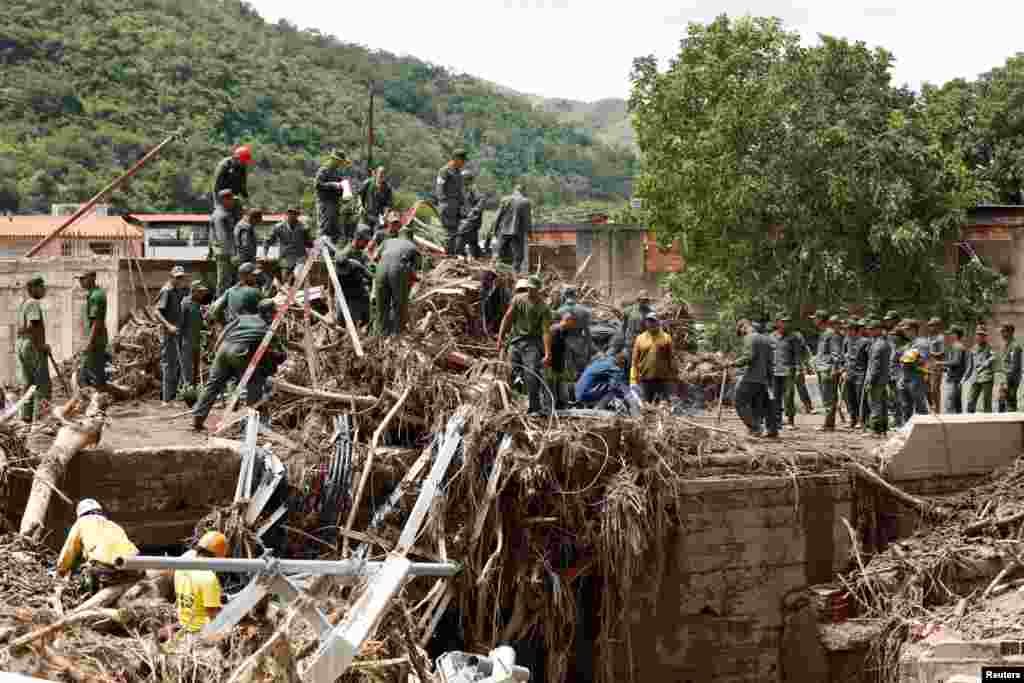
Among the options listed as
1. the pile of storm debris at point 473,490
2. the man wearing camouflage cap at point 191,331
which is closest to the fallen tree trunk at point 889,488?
the pile of storm debris at point 473,490

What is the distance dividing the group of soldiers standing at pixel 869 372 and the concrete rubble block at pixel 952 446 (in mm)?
1221

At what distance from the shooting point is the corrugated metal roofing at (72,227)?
35.2 m

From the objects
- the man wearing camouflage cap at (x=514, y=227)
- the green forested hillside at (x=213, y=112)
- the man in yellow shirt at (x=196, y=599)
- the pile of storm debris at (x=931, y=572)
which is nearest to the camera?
the man in yellow shirt at (x=196, y=599)

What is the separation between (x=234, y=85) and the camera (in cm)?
6025

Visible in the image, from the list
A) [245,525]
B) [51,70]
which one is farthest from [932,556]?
[51,70]

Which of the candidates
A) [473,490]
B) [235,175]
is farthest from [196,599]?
[235,175]

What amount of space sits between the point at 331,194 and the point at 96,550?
9.10 m

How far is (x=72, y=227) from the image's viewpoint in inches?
1421

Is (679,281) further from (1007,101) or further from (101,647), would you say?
(101,647)

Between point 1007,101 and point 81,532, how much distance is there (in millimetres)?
30644

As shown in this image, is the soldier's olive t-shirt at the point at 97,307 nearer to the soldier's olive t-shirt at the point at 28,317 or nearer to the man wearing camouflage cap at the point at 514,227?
the soldier's olive t-shirt at the point at 28,317

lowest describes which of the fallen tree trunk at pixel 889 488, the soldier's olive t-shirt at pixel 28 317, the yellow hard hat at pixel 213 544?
the fallen tree trunk at pixel 889 488

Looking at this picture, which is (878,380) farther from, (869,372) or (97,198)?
(97,198)

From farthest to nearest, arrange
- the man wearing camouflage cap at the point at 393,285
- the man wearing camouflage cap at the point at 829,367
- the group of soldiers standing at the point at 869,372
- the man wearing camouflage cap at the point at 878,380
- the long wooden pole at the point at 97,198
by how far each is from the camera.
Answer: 1. the man wearing camouflage cap at the point at 829,367
2. the long wooden pole at the point at 97,198
3. the man wearing camouflage cap at the point at 878,380
4. the group of soldiers standing at the point at 869,372
5. the man wearing camouflage cap at the point at 393,285
